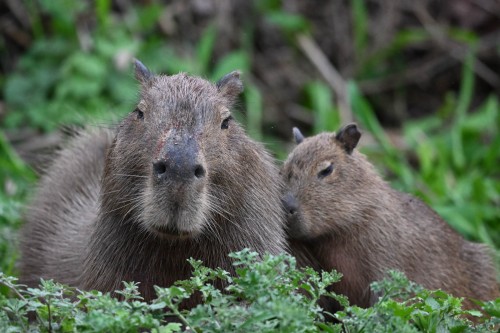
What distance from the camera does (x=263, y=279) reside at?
352 cm

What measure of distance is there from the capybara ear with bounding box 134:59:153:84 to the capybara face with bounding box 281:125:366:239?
91 centimetres

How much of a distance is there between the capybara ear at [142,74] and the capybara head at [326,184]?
901 mm

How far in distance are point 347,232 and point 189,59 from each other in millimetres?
4959

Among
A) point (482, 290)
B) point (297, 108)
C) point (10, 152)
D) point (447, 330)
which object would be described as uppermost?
point (297, 108)

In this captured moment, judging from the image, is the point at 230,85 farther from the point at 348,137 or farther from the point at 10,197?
the point at 10,197

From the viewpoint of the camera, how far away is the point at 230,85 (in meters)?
4.93

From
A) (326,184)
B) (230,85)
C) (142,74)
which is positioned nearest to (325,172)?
(326,184)

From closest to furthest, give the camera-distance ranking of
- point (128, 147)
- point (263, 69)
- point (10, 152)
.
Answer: point (128, 147), point (10, 152), point (263, 69)

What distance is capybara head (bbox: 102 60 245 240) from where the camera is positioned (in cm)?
405

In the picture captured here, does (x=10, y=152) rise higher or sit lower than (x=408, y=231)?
higher

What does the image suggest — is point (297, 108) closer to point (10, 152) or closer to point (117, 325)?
point (10, 152)

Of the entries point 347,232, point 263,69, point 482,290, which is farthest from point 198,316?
point 263,69

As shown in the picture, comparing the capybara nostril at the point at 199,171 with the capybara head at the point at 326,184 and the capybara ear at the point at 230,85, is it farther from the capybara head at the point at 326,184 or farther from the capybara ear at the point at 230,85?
the capybara head at the point at 326,184

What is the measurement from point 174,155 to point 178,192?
158mm
